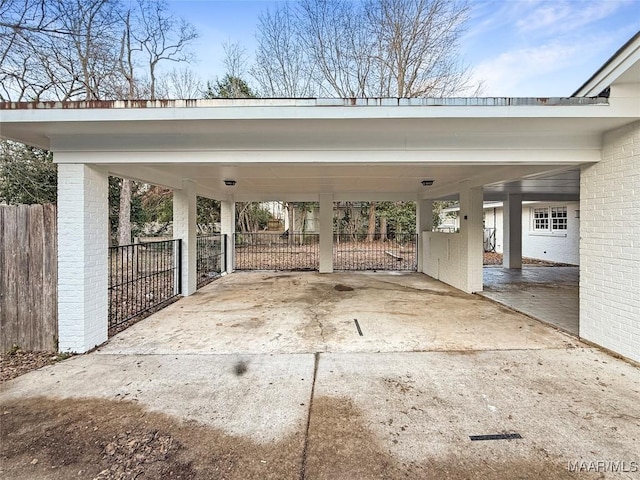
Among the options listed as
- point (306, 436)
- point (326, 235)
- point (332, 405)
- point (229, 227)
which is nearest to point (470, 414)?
point (332, 405)

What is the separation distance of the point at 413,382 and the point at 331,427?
43.7 inches

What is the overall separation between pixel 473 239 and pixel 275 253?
9.87 metres

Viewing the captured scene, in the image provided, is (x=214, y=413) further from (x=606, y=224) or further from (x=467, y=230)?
(x=467, y=230)

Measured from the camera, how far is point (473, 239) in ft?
24.2

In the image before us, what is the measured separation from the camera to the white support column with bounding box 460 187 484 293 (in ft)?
24.2

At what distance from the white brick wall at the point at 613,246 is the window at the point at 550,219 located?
1115cm

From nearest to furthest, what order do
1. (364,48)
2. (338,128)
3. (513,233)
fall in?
1. (338,128)
2. (513,233)
3. (364,48)

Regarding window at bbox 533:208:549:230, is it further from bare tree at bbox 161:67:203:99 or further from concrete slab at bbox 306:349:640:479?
→ bare tree at bbox 161:67:203:99

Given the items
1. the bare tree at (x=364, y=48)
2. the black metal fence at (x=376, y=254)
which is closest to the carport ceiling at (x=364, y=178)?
the black metal fence at (x=376, y=254)

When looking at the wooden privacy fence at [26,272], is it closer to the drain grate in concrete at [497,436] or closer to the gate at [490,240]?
the drain grate in concrete at [497,436]

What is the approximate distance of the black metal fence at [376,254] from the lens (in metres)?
12.7

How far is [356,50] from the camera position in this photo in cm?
1370

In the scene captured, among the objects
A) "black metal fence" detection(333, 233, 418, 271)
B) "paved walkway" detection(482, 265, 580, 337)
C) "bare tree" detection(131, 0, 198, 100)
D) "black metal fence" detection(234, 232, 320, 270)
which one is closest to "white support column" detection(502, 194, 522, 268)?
"paved walkway" detection(482, 265, 580, 337)

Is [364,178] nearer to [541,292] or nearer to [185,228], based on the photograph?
[185,228]
